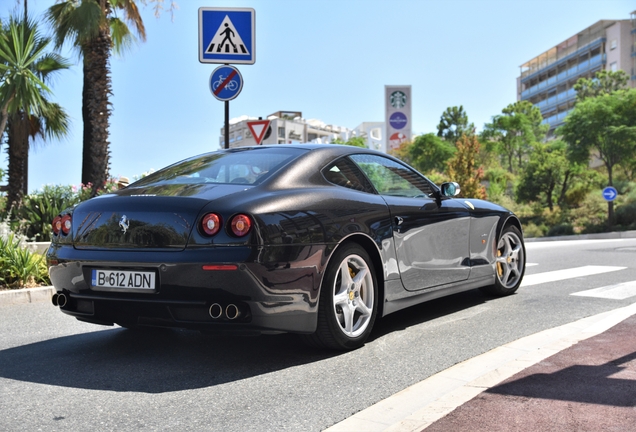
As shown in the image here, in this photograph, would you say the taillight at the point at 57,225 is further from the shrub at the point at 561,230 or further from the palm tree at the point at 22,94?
the shrub at the point at 561,230

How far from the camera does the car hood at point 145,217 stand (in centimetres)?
406

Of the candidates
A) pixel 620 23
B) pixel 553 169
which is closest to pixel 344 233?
pixel 553 169

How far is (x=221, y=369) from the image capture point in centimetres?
416

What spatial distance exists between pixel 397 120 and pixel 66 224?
35.8 m

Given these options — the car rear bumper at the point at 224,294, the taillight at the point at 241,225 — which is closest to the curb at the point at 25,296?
the car rear bumper at the point at 224,294

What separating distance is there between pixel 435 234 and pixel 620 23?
343 ft

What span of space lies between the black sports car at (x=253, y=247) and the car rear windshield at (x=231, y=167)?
0.05 feet

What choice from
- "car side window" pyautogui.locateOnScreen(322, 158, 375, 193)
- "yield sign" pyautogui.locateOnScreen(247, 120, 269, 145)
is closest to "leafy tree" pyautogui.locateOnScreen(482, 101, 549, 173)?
"yield sign" pyautogui.locateOnScreen(247, 120, 269, 145)

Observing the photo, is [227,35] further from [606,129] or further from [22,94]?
[606,129]

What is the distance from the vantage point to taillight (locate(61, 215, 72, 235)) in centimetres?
454

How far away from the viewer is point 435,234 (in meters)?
5.54

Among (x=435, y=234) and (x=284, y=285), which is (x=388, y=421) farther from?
(x=435, y=234)

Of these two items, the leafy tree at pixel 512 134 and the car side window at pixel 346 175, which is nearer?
the car side window at pixel 346 175

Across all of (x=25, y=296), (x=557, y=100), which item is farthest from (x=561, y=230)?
(x=557, y=100)
